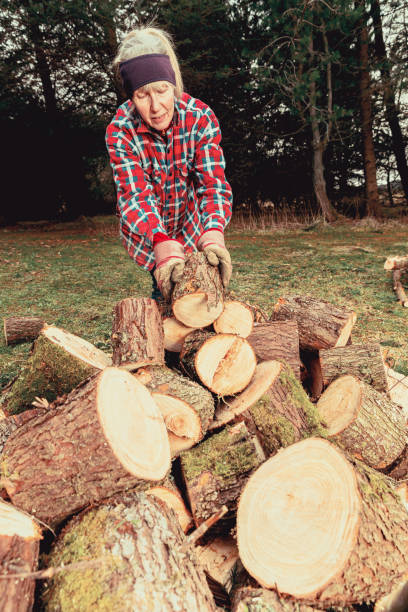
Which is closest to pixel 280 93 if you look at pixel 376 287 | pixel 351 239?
pixel 351 239

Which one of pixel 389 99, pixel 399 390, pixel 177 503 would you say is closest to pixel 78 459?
pixel 177 503

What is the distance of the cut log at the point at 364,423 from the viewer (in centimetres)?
194

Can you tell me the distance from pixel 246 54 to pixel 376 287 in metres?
7.88

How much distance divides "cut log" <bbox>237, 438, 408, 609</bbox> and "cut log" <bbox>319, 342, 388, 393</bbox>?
38.0 inches

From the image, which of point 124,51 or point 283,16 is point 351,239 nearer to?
point 283,16

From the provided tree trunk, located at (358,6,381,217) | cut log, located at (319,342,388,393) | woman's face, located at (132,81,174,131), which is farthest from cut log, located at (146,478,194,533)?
tree trunk, located at (358,6,381,217)

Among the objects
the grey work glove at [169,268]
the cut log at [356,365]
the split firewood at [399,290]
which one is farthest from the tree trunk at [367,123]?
the grey work glove at [169,268]

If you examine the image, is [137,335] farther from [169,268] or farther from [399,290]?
[399,290]

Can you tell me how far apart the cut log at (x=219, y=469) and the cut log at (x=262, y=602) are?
0.32 meters

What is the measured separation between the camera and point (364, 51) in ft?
35.3

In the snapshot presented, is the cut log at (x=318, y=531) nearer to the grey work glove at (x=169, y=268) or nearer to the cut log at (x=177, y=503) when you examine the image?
the cut log at (x=177, y=503)

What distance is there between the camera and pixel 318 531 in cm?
129

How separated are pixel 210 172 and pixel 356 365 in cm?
148

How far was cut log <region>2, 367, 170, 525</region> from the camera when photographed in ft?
4.52
